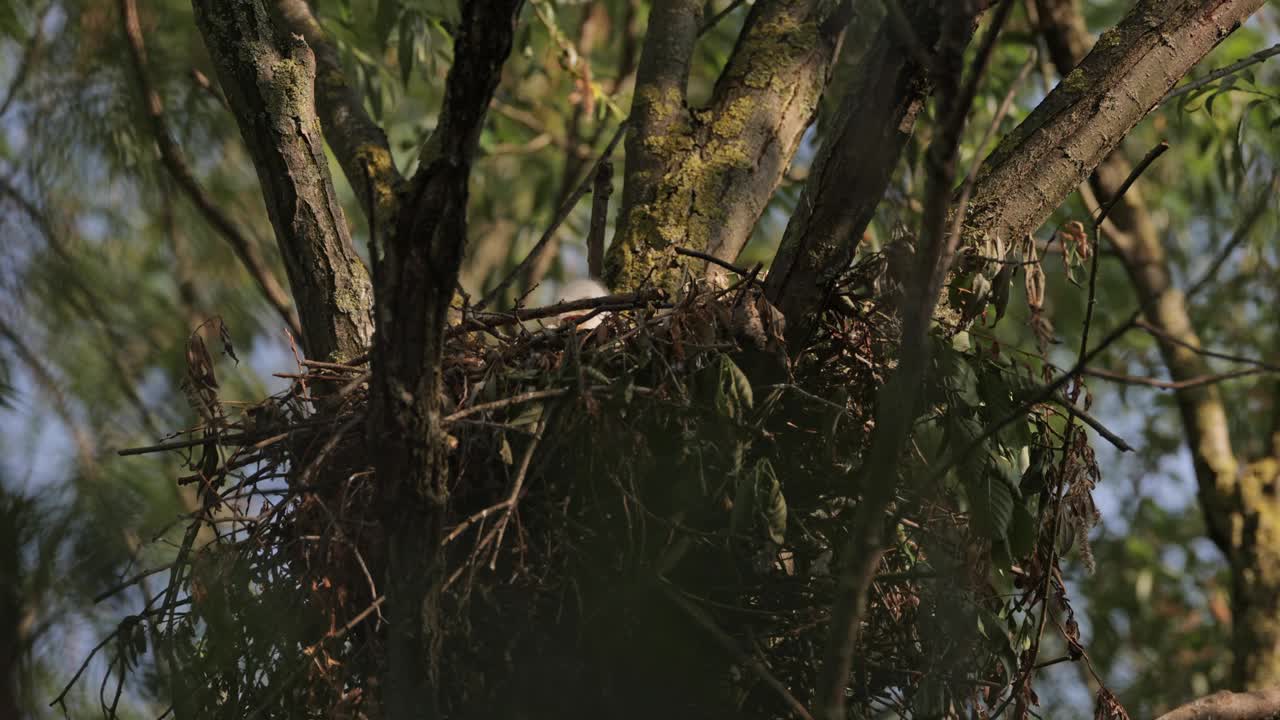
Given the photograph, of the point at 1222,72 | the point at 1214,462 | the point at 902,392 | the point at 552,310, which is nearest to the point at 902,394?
the point at 902,392

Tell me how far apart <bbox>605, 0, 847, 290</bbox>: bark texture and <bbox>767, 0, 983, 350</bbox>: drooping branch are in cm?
64

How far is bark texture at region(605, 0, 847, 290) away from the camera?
8.93 ft

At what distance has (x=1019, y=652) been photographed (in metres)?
2.22

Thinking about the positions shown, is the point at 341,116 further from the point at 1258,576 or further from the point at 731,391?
the point at 1258,576

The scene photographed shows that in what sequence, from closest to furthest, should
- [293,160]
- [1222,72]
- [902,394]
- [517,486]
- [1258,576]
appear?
[902,394] → [517,486] → [293,160] → [1222,72] → [1258,576]

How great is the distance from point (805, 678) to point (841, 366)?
22.1 inches

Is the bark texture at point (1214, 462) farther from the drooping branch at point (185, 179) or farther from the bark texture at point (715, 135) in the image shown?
the drooping branch at point (185, 179)

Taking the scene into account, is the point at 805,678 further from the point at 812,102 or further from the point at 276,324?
the point at 276,324

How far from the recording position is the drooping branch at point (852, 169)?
1.67 meters

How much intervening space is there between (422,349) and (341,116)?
4.06ft

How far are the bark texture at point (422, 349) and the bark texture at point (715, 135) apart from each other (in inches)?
43.5

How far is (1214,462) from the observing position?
390cm

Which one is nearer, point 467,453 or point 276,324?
point 467,453

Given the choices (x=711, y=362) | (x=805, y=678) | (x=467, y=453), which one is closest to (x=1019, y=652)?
(x=805, y=678)
